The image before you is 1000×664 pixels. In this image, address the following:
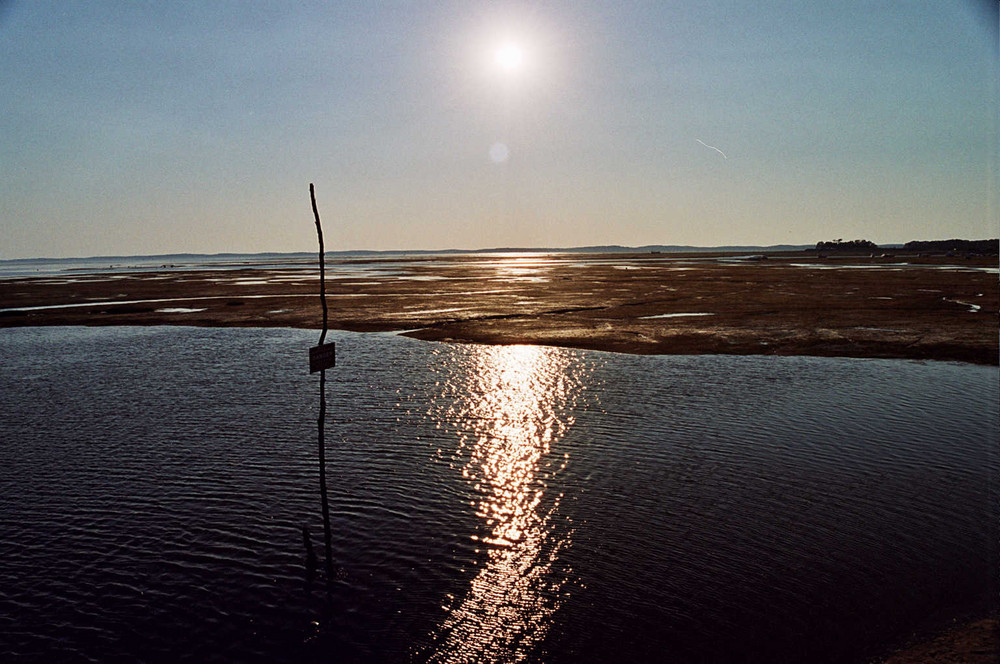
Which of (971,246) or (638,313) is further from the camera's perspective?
(971,246)

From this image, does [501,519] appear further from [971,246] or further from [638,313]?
[971,246]

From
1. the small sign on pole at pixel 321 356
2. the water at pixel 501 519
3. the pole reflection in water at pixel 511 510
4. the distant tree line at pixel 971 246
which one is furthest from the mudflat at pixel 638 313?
the distant tree line at pixel 971 246

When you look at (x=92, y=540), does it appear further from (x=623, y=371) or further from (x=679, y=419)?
(x=623, y=371)

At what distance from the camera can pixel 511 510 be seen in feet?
43.6

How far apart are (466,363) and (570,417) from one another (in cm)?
977

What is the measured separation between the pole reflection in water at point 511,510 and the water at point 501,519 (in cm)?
6

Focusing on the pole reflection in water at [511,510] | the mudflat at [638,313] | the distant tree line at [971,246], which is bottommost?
the pole reflection in water at [511,510]

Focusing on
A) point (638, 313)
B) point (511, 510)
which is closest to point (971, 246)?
point (638, 313)

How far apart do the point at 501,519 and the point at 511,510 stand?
1.56ft

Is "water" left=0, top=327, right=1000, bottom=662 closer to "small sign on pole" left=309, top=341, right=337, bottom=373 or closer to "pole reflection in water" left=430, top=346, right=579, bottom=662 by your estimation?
"pole reflection in water" left=430, top=346, right=579, bottom=662

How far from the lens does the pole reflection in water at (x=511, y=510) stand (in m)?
9.02

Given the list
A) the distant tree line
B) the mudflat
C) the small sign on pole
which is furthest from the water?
the distant tree line

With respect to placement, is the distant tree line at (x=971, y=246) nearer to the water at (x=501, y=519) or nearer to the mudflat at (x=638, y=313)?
the mudflat at (x=638, y=313)

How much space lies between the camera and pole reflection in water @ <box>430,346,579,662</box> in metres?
9.02
